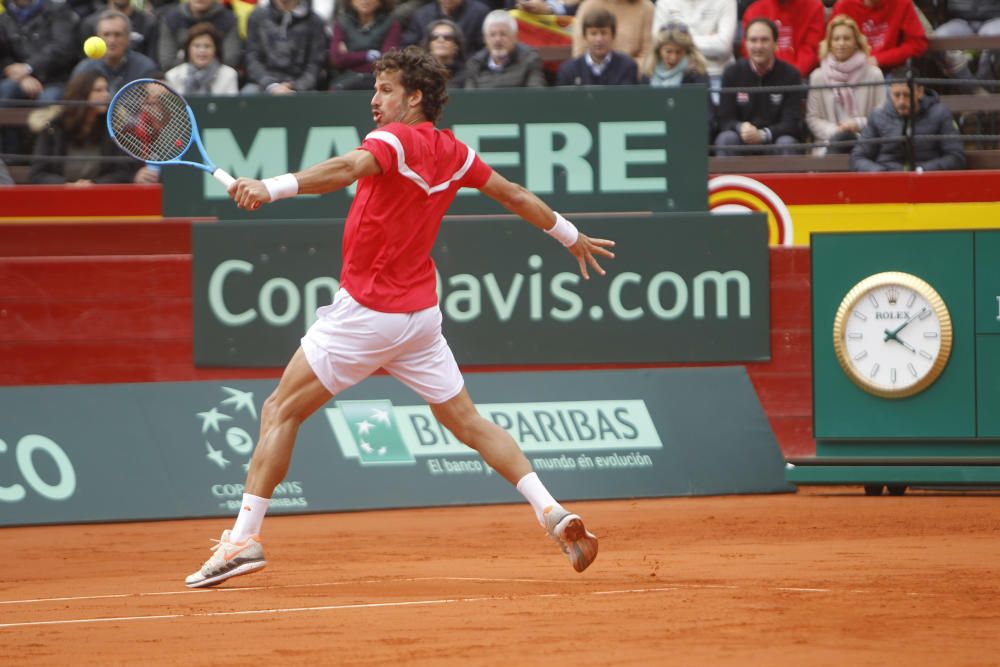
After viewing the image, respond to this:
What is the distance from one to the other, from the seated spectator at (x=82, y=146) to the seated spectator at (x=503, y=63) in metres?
2.56

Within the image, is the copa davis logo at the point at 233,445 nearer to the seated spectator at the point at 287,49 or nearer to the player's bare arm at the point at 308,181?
the seated spectator at the point at 287,49

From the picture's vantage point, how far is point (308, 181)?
19.6 feet

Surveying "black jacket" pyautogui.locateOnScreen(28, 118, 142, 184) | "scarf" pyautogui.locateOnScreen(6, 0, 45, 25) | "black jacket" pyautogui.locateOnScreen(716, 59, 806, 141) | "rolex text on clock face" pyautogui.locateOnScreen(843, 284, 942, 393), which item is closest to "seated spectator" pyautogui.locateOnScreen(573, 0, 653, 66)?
"black jacket" pyautogui.locateOnScreen(716, 59, 806, 141)

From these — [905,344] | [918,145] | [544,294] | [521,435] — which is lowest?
[521,435]

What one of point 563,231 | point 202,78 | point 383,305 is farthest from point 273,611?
point 202,78

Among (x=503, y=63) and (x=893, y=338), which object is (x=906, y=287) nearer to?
(x=893, y=338)

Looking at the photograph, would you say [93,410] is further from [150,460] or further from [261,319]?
[261,319]

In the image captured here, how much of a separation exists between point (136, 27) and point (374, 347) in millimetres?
7347

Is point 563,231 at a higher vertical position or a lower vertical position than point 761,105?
higher

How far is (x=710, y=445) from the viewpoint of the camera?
10.4 m

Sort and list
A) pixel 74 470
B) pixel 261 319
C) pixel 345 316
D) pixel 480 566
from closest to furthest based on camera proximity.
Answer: pixel 345 316, pixel 480 566, pixel 74 470, pixel 261 319

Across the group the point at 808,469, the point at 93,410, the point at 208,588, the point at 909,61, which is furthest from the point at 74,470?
the point at 909,61

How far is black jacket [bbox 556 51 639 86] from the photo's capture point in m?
11.7

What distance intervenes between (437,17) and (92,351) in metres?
3.93
